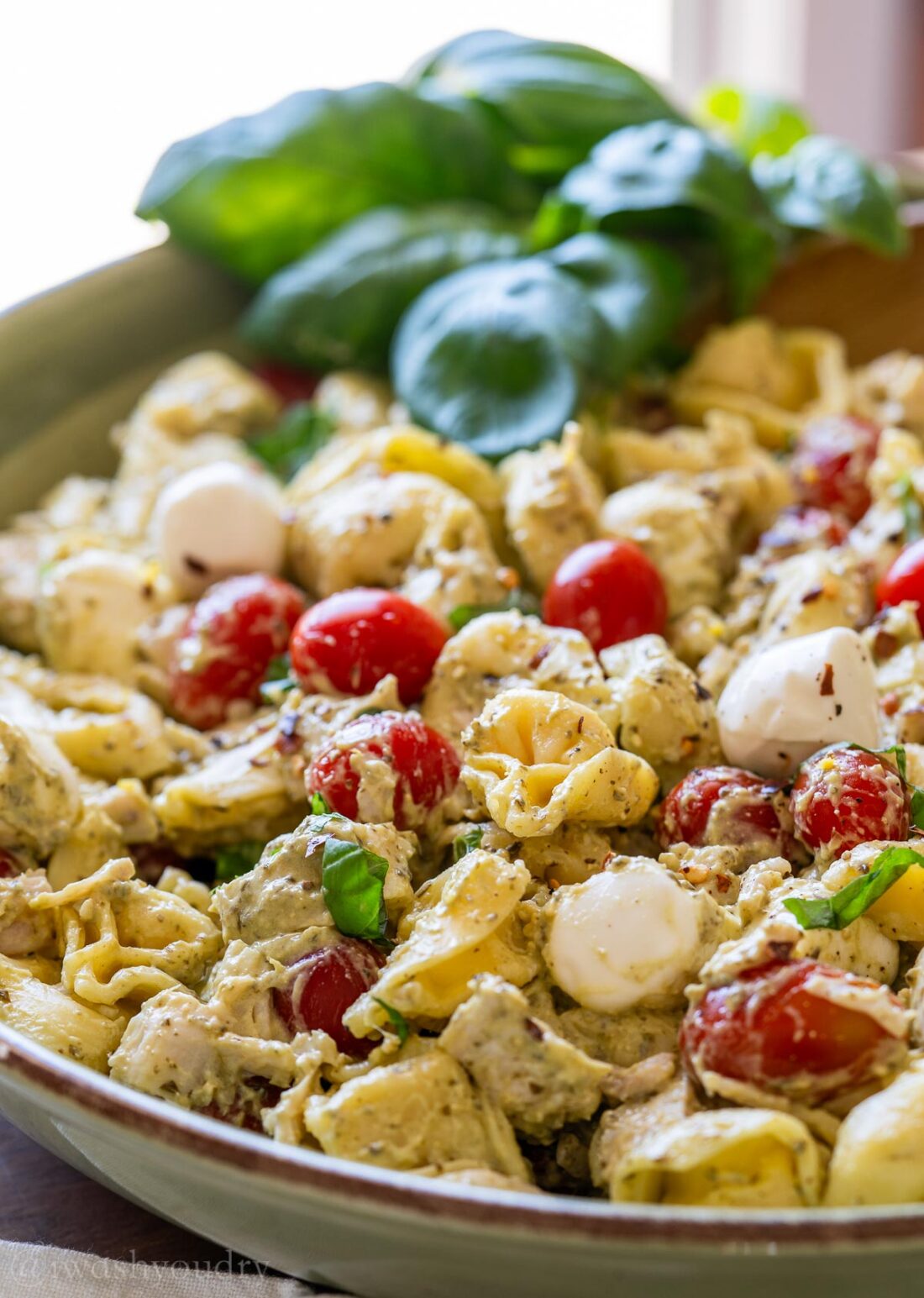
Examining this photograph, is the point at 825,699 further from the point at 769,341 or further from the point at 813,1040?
the point at 769,341

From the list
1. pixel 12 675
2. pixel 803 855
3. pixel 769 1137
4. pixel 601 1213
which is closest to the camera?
pixel 601 1213

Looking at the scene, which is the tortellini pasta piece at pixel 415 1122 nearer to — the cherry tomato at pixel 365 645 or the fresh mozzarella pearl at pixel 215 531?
the cherry tomato at pixel 365 645

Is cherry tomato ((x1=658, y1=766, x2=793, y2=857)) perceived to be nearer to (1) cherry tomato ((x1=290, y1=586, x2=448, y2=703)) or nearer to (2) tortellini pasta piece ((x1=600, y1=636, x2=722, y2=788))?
(2) tortellini pasta piece ((x1=600, y1=636, x2=722, y2=788))

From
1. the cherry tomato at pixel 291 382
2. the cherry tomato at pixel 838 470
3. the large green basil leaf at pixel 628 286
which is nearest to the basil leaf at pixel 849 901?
the cherry tomato at pixel 838 470

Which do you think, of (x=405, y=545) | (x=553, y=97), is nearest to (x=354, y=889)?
(x=405, y=545)

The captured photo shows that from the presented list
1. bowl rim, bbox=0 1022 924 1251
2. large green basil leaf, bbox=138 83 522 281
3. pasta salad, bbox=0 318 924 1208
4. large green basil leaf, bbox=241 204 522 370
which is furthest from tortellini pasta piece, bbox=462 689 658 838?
large green basil leaf, bbox=138 83 522 281

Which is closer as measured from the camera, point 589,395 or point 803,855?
point 803,855

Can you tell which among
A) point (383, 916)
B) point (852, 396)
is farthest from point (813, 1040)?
point (852, 396)
